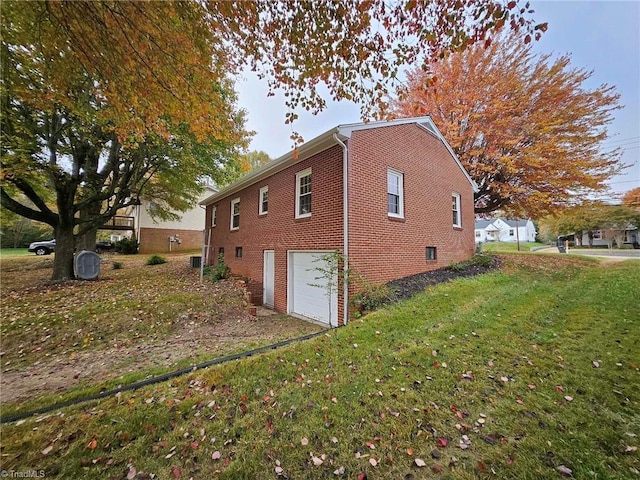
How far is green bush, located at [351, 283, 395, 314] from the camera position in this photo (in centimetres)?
634

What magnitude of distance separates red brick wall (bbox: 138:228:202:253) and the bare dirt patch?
14279 mm

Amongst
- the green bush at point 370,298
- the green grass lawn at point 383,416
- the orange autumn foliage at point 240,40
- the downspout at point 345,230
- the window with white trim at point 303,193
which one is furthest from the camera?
the window with white trim at point 303,193

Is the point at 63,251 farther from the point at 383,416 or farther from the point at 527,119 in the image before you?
the point at 527,119

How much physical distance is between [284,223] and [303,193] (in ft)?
4.22

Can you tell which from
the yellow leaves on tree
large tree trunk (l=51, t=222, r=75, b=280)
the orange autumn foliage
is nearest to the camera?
the orange autumn foliage

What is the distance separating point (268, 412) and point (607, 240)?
4498cm

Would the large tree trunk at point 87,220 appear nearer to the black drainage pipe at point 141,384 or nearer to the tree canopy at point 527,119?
the black drainage pipe at point 141,384

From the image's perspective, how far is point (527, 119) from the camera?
509 inches

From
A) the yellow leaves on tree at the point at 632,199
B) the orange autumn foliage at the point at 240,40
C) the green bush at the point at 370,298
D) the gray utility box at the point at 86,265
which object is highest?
the yellow leaves on tree at the point at 632,199

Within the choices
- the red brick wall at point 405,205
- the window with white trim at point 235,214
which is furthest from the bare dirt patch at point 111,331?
the window with white trim at point 235,214

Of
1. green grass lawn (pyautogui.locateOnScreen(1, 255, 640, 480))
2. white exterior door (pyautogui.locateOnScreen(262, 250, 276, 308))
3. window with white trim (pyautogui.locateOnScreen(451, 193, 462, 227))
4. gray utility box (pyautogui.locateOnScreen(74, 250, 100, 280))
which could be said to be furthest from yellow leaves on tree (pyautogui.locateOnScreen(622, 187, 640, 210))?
gray utility box (pyautogui.locateOnScreen(74, 250, 100, 280))

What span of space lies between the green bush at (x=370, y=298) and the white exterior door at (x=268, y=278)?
4.01 meters

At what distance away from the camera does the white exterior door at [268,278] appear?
9.64 m

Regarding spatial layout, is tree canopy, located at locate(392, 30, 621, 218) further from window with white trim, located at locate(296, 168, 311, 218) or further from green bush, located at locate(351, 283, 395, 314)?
green bush, located at locate(351, 283, 395, 314)
